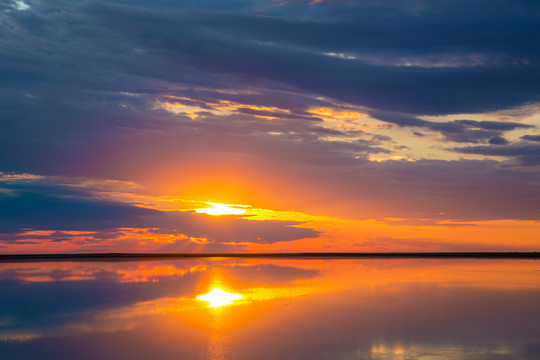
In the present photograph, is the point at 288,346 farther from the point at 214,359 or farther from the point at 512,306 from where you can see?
the point at 512,306

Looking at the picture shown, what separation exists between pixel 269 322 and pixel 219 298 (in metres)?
7.79

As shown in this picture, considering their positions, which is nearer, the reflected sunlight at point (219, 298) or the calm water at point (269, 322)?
the calm water at point (269, 322)

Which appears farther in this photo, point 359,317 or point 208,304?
point 208,304

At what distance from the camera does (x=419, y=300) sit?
28.0m

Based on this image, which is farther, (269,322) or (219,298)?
(219,298)

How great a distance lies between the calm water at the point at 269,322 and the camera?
1617 centimetres

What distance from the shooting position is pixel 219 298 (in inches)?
1122

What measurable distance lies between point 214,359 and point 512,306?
17.3m

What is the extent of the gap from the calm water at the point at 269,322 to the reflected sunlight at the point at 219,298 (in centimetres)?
5

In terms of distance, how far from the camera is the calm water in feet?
53.1

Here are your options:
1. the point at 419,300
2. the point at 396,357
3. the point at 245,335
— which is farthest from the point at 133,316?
the point at 419,300

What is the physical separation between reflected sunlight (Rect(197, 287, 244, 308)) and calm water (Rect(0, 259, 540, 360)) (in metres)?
0.05

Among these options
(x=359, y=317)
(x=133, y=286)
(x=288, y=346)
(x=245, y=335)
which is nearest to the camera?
(x=288, y=346)

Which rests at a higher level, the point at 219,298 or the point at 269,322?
the point at 219,298
